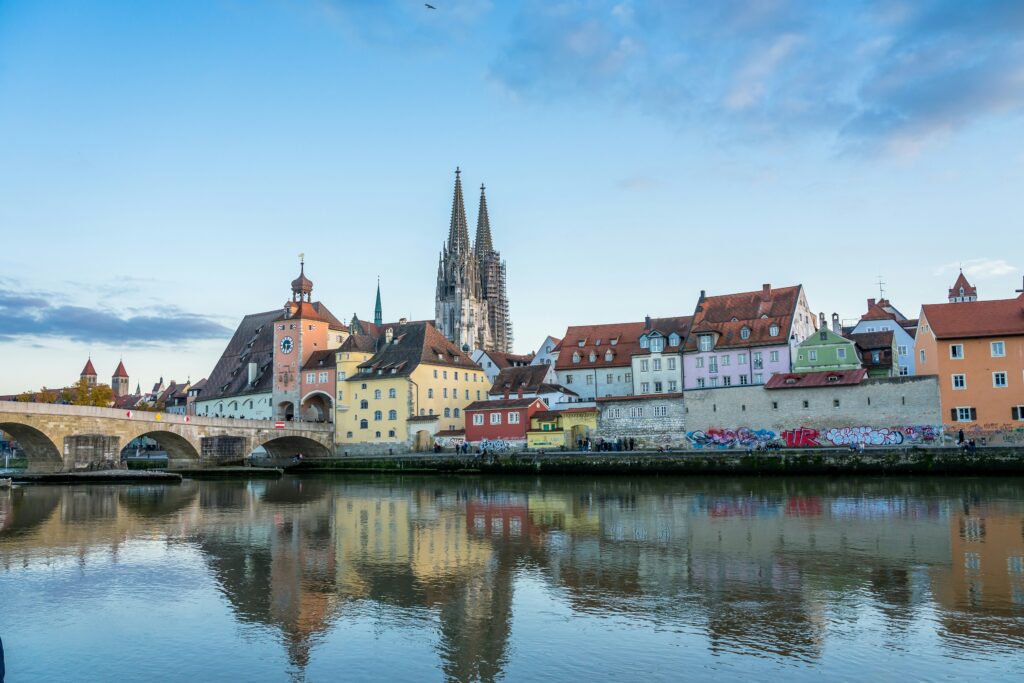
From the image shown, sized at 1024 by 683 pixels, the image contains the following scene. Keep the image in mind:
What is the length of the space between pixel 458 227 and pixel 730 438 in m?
85.7

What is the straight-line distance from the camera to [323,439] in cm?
6806

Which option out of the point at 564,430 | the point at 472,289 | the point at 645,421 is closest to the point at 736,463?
the point at 645,421

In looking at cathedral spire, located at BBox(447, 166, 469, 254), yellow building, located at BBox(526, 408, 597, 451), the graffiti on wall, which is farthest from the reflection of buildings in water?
cathedral spire, located at BBox(447, 166, 469, 254)

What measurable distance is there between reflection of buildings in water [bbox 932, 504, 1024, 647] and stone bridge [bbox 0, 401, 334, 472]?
44.7 meters

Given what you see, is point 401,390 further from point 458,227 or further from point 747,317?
point 458,227

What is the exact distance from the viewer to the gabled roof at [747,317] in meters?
57.6

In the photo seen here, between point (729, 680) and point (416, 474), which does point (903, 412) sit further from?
point (729, 680)

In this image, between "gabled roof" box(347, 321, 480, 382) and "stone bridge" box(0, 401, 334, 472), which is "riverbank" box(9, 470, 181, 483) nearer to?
"stone bridge" box(0, 401, 334, 472)

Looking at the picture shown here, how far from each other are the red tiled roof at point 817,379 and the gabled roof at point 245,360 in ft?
155

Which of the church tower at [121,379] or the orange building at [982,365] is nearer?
the orange building at [982,365]

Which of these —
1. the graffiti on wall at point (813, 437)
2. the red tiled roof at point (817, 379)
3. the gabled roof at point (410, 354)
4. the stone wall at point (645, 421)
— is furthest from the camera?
the gabled roof at point (410, 354)

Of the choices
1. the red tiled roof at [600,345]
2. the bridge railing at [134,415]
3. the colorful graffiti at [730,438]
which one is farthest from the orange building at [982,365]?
the bridge railing at [134,415]

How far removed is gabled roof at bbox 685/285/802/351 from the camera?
5759cm

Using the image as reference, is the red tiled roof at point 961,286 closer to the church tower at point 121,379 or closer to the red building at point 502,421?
the red building at point 502,421
